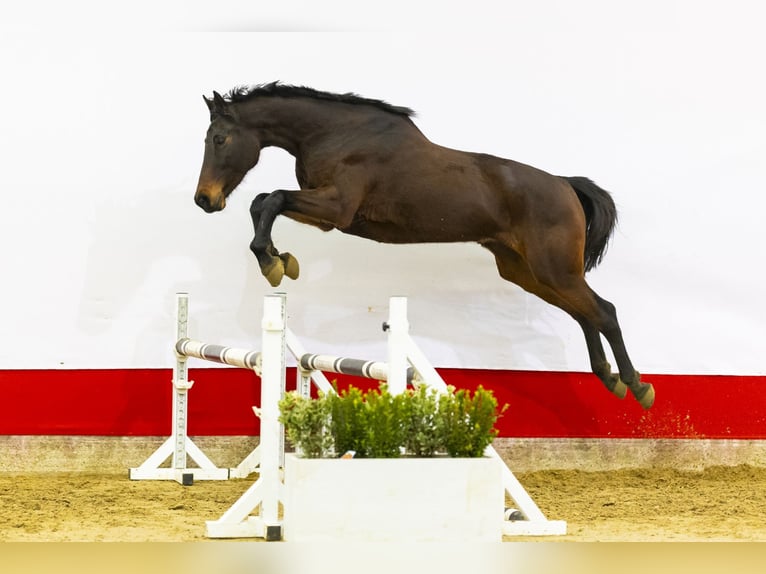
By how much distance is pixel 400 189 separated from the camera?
4535mm

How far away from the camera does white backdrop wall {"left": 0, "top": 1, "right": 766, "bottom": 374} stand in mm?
4895

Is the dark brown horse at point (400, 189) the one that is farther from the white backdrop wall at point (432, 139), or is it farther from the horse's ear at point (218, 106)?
the white backdrop wall at point (432, 139)

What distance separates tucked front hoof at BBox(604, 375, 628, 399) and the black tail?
2.00ft

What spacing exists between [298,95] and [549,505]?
6.73 ft

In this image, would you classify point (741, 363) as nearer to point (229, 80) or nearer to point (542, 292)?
point (542, 292)

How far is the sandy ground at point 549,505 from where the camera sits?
3490 mm

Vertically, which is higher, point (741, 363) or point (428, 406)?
point (741, 363)

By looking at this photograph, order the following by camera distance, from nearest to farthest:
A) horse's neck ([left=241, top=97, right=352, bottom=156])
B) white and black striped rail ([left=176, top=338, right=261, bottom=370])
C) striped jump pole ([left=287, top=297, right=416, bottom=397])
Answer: striped jump pole ([left=287, top=297, right=416, bottom=397]), white and black striped rail ([left=176, top=338, right=261, bottom=370]), horse's neck ([left=241, top=97, right=352, bottom=156])

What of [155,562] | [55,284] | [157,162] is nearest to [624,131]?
[157,162]

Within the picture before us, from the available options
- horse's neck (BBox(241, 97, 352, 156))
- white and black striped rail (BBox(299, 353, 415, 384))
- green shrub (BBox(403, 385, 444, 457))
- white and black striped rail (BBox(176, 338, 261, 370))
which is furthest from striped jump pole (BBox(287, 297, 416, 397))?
horse's neck (BBox(241, 97, 352, 156))

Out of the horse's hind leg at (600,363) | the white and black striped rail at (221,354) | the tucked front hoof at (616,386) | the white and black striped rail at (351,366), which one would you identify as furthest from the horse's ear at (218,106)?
the tucked front hoof at (616,386)

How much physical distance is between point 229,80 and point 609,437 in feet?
8.30

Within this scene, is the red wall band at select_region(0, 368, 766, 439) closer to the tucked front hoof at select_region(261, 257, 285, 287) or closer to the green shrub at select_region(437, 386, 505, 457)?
the tucked front hoof at select_region(261, 257, 285, 287)

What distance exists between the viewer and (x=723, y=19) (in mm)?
5188
